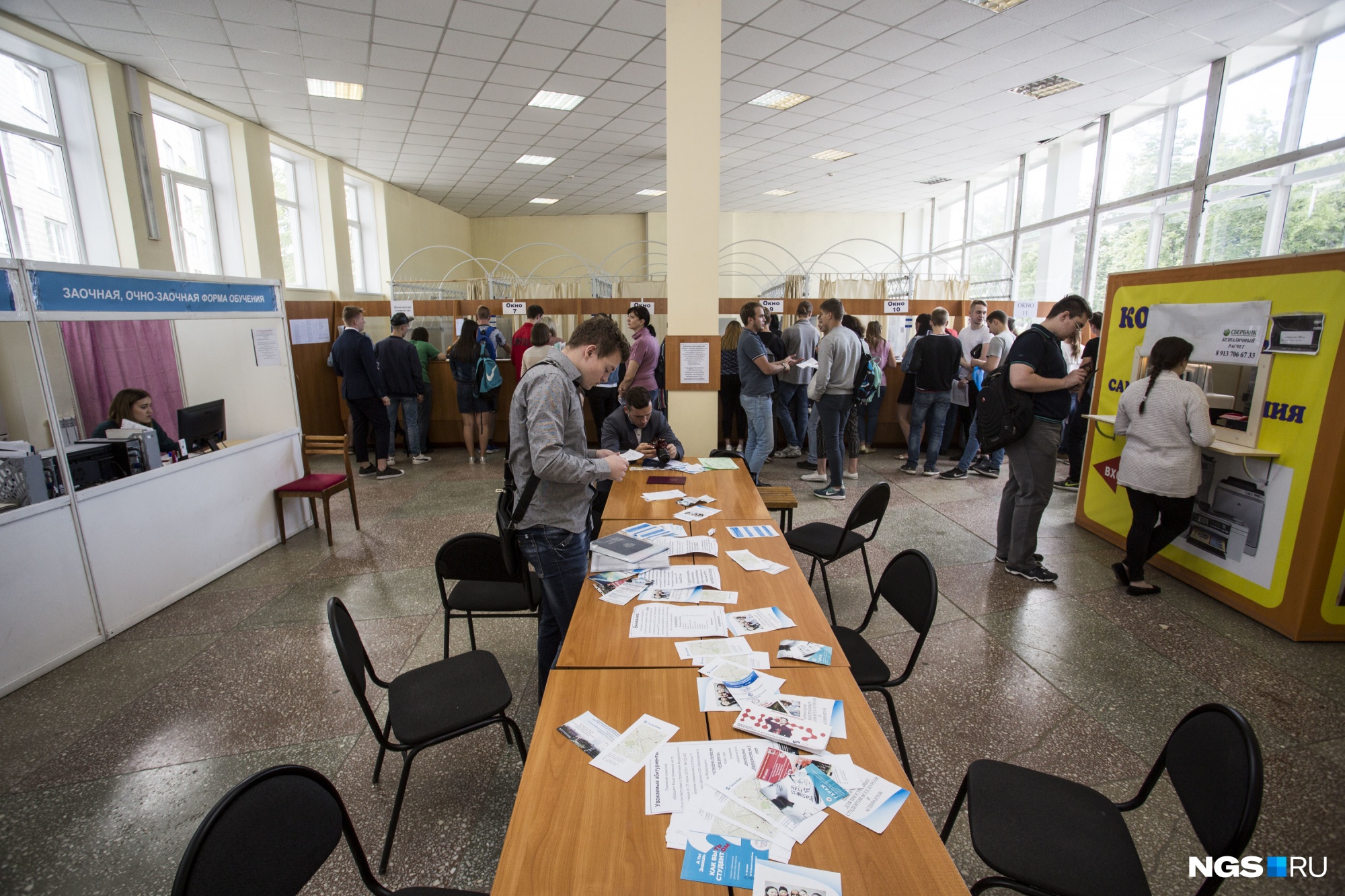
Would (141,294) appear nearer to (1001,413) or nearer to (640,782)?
(640,782)

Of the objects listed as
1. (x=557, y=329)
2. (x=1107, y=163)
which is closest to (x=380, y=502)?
(x=557, y=329)

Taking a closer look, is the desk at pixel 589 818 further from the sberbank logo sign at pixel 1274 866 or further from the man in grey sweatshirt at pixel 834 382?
the man in grey sweatshirt at pixel 834 382

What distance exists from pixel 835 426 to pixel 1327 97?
5.30m

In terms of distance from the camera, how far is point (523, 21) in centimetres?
490

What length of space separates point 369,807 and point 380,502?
3.86m

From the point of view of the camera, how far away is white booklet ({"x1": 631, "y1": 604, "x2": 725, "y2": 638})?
5.82 ft

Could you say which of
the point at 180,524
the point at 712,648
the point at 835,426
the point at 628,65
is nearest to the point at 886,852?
the point at 712,648

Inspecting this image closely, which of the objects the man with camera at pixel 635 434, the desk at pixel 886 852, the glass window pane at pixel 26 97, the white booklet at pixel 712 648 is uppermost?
the glass window pane at pixel 26 97

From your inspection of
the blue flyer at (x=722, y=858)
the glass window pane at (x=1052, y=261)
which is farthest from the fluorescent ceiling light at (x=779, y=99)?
the blue flyer at (x=722, y=858)

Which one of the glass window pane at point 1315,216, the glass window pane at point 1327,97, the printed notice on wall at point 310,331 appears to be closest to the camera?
the glass window pane at point 1327,97

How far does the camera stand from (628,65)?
575 centimetres

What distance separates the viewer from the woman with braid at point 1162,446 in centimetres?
321

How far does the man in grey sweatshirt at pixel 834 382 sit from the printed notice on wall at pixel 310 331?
242 inches

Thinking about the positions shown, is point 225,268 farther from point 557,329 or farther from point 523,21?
point 523,21
